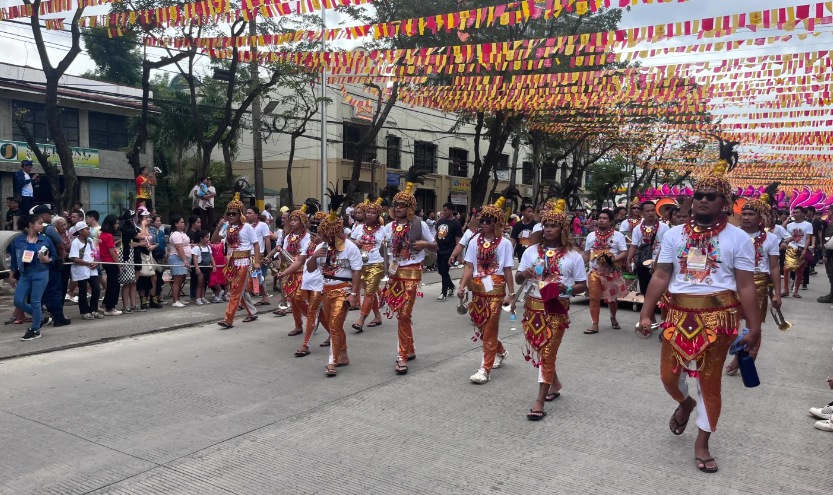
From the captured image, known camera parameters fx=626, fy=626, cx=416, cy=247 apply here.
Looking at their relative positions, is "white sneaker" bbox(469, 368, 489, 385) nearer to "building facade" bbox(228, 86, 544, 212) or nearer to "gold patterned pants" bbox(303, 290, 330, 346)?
"gold patterned pants" bbox(303, 290, 330, 346)

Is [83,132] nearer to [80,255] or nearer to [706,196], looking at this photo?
[80,255]

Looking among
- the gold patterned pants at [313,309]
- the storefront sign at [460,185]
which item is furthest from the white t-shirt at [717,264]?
the storefront sign at [460,185]

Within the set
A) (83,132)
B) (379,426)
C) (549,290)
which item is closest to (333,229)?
(379,426)

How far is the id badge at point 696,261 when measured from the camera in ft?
13.9

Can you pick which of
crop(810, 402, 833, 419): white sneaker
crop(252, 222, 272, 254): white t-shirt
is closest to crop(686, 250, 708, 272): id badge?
crop(810, 402, 833, 419): white sneaker

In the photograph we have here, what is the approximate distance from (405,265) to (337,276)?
0.88m

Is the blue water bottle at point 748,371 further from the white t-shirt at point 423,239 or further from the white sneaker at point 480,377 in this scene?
the white t-shirt at point 423,239

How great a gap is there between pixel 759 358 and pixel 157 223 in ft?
33.0

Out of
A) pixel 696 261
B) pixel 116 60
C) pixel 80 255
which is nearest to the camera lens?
pixel 696 261

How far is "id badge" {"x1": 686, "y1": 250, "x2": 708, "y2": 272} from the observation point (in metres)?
4.23

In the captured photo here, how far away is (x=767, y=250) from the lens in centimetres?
694

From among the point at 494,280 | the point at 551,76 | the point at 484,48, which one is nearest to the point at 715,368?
the point at 494,280

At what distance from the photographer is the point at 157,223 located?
38.4 feet

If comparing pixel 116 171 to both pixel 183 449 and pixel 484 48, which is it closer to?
pixel 484 48
